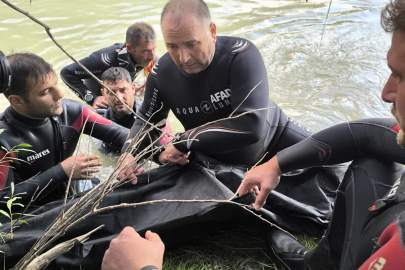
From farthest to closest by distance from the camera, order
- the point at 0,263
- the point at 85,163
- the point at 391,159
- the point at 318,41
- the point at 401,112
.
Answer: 1. the point at 318,41
2. the point at 85,163
3. the point at 0,263
4. the point at 391,159
5. the point at 401,112

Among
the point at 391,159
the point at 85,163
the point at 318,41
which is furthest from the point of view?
the point at 318,41

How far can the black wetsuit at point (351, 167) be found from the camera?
159 centimetres

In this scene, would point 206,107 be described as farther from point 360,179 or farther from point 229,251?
point 360,179

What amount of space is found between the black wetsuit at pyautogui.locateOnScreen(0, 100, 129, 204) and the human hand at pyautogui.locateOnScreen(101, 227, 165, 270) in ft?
3.50

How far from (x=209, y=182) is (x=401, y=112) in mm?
1499

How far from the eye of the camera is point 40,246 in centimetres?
153

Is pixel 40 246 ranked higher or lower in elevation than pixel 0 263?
higher

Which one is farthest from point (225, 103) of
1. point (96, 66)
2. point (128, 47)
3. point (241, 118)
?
point (96, 66)

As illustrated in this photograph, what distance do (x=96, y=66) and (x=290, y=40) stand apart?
10.2ft

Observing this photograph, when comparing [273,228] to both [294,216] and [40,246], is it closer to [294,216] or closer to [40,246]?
[294,216]

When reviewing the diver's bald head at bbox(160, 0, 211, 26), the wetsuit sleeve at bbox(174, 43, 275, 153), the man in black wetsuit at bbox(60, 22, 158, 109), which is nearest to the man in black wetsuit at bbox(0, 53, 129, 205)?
the wetsuit sleeve at bbox(174, 43, 275, 153)

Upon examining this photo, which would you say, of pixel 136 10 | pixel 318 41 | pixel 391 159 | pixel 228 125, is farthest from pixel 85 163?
pixel 136 10

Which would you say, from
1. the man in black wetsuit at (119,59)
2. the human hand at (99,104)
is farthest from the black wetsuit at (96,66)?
the human hand at (99,104)

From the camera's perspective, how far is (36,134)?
2650 mm
